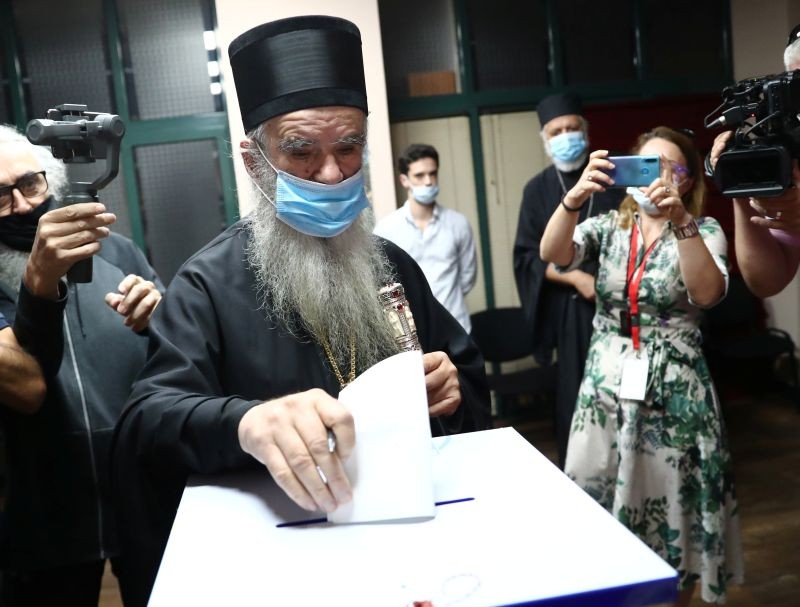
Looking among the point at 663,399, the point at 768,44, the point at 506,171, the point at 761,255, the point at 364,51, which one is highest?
the point at 364,51

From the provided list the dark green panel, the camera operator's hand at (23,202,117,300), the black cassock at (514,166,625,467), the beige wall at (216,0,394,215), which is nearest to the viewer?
the camera operator's hand at (23,202,117,300)

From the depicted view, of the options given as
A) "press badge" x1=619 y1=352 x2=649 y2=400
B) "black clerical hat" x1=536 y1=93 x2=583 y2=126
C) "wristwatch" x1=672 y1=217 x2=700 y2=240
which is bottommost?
"press badge" x1=619 y1=352 x2=649 y2=400

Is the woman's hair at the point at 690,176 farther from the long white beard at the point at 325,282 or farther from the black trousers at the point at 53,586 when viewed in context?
the black trousers at the point at 53,586

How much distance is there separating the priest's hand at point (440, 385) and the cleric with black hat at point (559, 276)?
2.28 meters

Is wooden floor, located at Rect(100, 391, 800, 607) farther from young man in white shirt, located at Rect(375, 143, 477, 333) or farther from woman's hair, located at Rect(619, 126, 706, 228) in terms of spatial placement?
woman's hair, located at Rect(619, 126, 706, 228)

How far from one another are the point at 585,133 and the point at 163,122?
9.75 ft

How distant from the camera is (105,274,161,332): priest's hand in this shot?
72.7 inches

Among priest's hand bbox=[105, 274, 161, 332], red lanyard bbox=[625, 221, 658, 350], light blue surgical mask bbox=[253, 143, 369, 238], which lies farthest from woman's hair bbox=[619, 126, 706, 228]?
priest's hand bbox=[105, 274, 161, 332]

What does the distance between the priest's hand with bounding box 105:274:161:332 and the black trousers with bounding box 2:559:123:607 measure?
0.69 metres

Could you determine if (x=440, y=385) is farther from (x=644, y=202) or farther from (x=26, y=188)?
(x=644, y=202)

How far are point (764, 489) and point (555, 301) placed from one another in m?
1.67

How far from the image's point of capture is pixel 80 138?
1464 mm

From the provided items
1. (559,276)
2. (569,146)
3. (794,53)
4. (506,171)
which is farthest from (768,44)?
(794,53)

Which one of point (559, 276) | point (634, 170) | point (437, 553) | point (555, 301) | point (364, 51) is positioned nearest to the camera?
point (437, 553)
